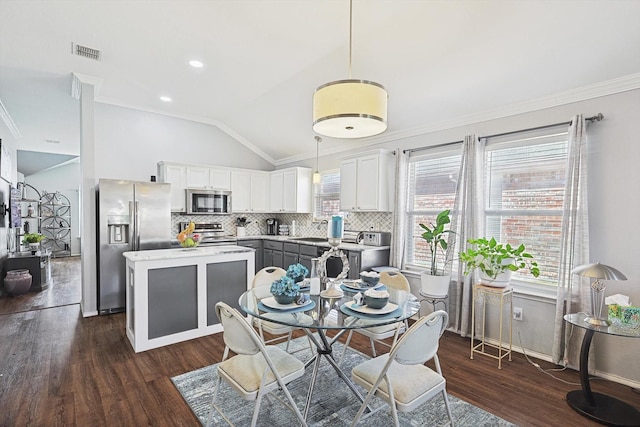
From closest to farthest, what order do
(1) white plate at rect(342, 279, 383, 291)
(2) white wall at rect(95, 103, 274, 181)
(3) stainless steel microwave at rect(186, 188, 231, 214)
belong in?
1. (1) white plate at rect(342, 279, 383, 291)
2. (2) white wall at rect(95, 103, 274, 181)
3. (3) stainless steel microwave at rect(186, 188, 231, 214)

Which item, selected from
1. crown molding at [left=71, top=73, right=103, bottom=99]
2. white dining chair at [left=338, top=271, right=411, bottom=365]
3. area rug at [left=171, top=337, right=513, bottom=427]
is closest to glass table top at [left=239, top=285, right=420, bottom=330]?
white dining chair at [left=338, top=271, right=411, bottom=365]

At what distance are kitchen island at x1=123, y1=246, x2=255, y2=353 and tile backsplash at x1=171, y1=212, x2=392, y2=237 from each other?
207cm

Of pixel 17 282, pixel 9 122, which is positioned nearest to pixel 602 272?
pixel 17 282

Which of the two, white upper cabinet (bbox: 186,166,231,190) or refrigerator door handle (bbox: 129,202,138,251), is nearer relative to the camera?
refrigerator door handle (bbox: 129,202,138,251)

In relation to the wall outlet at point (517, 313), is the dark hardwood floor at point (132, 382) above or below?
below

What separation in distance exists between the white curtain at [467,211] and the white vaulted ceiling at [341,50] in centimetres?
45

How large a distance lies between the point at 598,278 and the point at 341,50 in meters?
3.06

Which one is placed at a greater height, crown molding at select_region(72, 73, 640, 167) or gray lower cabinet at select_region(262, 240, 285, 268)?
crown molding at select_region(72, 73, 640, 167)

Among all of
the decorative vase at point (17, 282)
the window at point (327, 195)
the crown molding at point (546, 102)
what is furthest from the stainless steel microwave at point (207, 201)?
the crown molding at point (546, 102)

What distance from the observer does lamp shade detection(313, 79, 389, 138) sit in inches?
78.7

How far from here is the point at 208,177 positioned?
5.95 m

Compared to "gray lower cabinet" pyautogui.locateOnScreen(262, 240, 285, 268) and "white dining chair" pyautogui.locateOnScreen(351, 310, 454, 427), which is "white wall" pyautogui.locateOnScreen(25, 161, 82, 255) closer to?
"gray lower cabinet" pyautogui.locateOnScreen(262, 240, 285, 268)

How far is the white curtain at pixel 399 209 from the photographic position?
14.8ft

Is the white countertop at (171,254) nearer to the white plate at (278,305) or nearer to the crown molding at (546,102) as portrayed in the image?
the white plate at (278,305)
